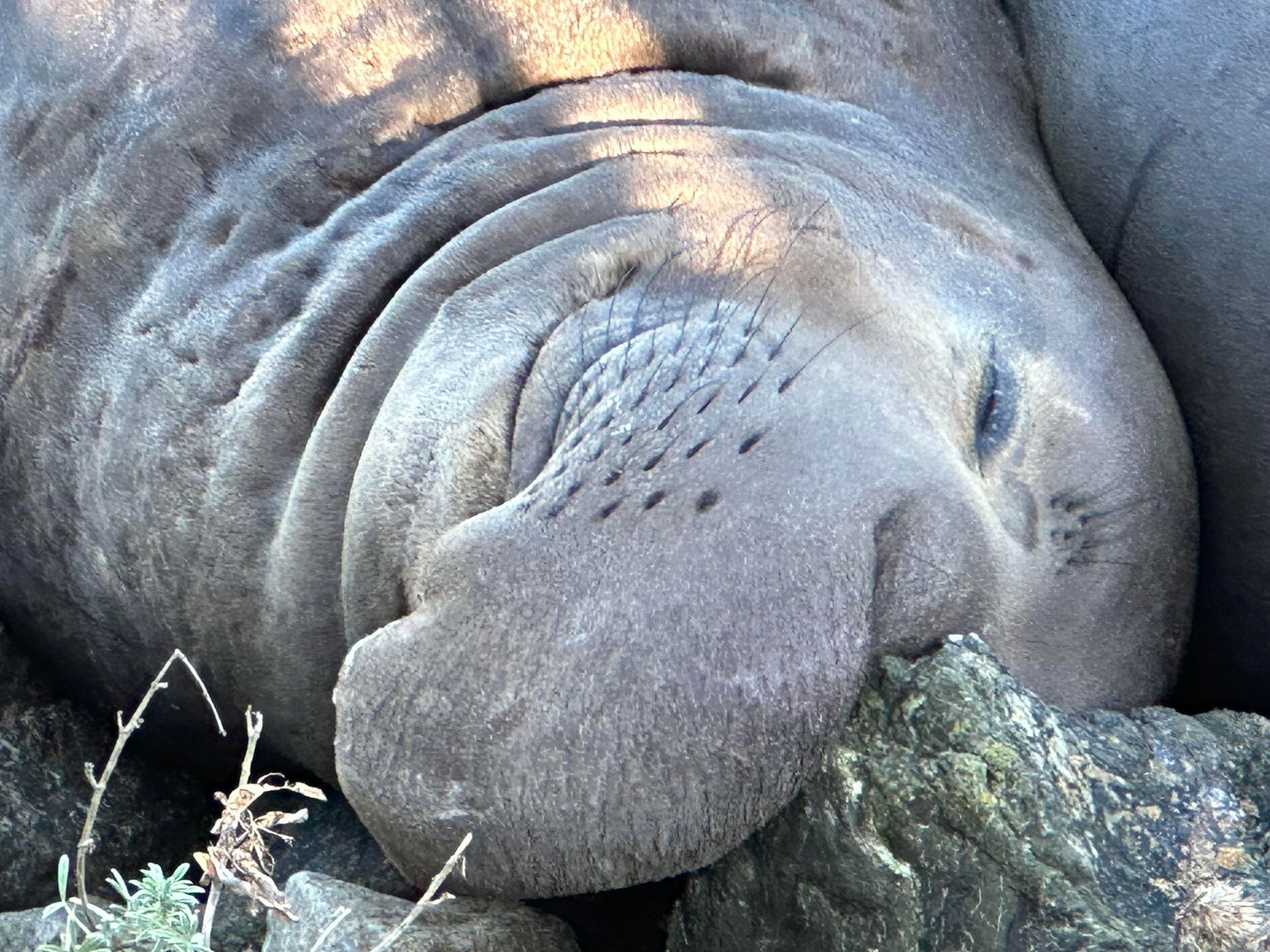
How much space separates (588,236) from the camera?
2572mm

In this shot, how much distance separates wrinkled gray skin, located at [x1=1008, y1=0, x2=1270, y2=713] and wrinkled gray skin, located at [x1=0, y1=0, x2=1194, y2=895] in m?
0.21

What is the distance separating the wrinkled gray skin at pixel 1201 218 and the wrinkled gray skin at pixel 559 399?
209mm

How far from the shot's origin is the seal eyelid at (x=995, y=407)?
2.78m

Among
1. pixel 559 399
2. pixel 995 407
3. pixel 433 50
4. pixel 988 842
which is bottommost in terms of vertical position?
pixel 988 842

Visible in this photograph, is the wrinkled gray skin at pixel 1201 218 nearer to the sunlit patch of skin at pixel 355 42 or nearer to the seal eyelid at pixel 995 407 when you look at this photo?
the seal eyelid at pixel 995 407

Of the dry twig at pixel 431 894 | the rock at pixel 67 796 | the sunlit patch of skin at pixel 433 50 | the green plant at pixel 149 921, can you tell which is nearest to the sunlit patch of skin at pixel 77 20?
the sunlit patch of skin at pixel 433 50

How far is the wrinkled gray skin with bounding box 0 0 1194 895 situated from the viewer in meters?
2.15

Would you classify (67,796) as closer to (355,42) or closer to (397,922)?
(397,922)

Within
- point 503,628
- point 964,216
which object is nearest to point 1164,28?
point 964,216

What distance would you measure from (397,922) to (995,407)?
134 cm

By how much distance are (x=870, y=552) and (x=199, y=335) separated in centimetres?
126

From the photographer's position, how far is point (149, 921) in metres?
2.07

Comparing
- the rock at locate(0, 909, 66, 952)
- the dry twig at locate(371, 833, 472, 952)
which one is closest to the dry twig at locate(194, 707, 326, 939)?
the dry twig at locate(371, 833, 472, 952)

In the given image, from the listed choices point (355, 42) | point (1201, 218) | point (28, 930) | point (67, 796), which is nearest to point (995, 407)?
point (1201, 218)
